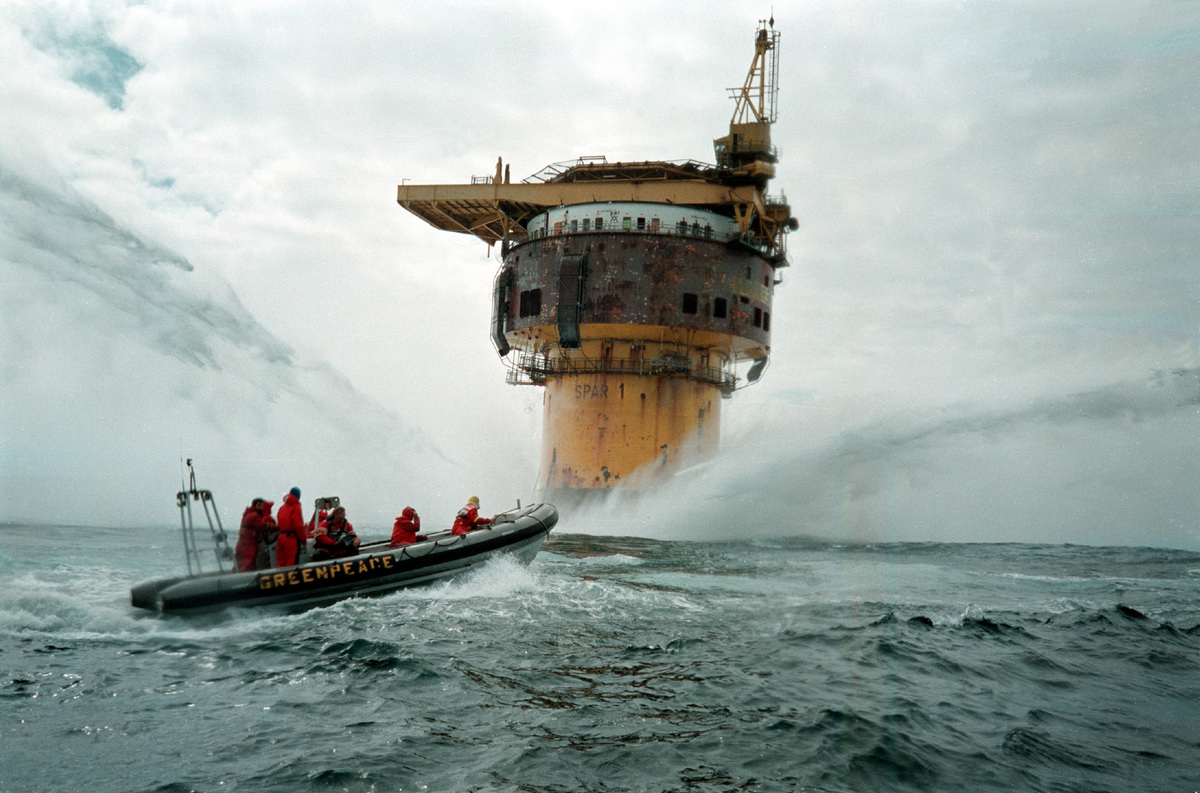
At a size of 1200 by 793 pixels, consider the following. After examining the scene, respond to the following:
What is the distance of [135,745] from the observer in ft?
23.6

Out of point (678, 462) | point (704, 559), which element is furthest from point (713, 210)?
point (704, 559)

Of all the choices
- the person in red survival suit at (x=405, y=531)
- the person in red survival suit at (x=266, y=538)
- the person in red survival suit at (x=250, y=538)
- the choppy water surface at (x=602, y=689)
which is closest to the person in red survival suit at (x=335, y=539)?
the person in red survival suit at (x=266, y=538)

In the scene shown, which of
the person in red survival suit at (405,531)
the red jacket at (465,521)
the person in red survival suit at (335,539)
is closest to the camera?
the person in red survival suit at (335,539)

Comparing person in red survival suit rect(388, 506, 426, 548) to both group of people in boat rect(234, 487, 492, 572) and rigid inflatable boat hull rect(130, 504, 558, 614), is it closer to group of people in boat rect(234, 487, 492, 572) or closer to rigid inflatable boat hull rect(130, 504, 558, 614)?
rigid inflatable boat hull rect(130, 504, 558, 614)

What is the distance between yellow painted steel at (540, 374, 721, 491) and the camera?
35062 mm

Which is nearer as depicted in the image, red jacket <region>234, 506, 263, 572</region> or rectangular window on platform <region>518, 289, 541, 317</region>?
red jacket <region>234, 506, 263, 572</region>

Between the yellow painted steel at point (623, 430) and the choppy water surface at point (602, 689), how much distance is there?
59.9ft

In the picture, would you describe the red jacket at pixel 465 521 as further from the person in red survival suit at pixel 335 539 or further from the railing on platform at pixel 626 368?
the railing on platform at pixel 626 368

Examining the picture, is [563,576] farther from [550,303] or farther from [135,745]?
[550,303]

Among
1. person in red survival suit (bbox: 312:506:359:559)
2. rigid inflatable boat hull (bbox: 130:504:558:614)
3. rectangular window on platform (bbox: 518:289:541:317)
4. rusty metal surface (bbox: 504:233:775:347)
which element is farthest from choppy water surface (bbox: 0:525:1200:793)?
rectangular window on platform (bbox: 518:289:541:317)

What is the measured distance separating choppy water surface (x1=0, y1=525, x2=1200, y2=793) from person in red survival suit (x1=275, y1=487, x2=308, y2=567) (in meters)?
1.33

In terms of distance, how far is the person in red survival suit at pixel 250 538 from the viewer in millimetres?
14023

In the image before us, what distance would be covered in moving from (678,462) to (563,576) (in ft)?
61.4

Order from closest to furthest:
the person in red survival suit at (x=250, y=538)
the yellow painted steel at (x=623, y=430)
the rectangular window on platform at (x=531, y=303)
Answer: the person in red survival suit at (x=250, y=538) < the yellow painted steel at (x=623, y=430) < the rectangular window on platform at (x=531, y=303)
